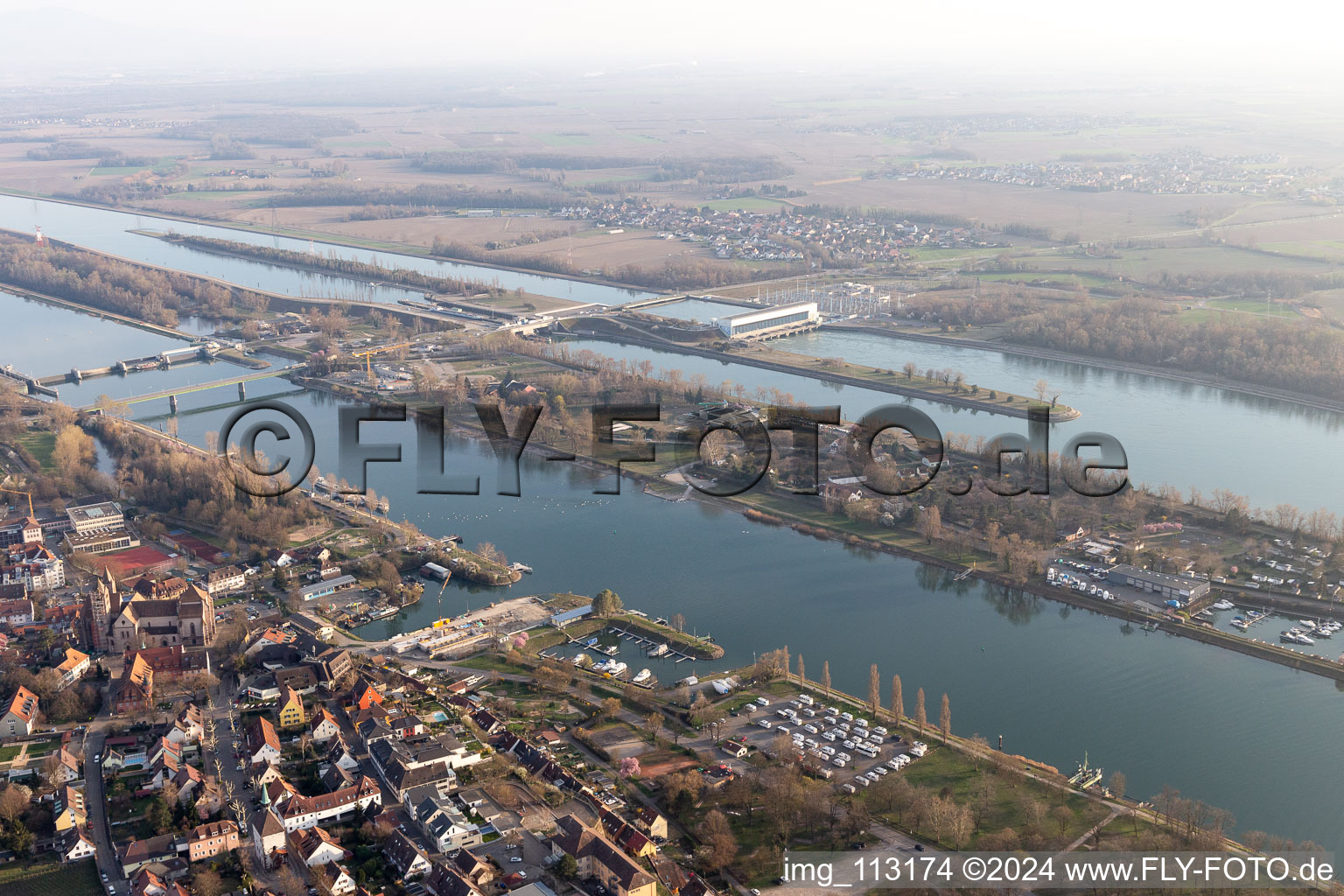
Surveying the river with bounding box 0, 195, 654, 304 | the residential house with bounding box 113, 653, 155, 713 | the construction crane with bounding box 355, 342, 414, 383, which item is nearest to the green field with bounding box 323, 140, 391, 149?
the river with bounding box 0, 195, 654, 304

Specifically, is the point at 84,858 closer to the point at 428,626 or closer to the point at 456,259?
the point at 428,626

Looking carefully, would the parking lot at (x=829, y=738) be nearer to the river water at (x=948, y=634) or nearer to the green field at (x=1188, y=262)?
the river water at (x=948, y=634)

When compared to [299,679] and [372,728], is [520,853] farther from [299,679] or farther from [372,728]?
[299,679]

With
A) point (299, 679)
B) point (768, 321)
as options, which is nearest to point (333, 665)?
point (299, 679)

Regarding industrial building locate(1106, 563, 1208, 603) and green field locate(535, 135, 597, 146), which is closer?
industrial building locate(1106, 563, 1208, 603)

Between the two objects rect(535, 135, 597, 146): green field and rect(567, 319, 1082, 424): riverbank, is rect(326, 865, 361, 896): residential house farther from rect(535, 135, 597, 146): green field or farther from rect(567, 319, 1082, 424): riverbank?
rect(535, 135, 597, 146): green field

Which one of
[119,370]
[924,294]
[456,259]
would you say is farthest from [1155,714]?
[456,259]

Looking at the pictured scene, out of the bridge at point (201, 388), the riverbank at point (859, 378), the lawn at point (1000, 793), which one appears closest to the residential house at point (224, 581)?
the lawn at point (1000, 793)
